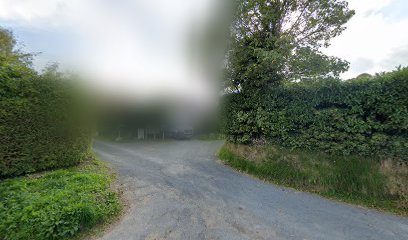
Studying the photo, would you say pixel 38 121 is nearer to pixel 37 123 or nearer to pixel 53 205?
pixel 37 123

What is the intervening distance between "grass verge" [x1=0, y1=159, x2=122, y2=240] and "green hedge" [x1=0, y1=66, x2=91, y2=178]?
602 mm

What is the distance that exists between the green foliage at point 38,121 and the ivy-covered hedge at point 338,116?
21.4ft

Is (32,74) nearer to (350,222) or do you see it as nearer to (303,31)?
(350,222)

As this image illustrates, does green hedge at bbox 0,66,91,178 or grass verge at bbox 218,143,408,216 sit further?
green hedge at bbox 0,66,91,178

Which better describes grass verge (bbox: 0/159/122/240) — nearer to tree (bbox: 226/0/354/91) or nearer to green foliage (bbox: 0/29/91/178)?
green foliage (bbox: 0/29/91/178)

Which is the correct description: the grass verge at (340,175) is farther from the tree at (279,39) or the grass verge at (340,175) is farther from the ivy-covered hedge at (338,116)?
the tree at (279,39)

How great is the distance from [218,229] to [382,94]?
556cm

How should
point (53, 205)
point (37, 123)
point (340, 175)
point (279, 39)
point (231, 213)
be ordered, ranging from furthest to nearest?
point (279, 39) → point (37, 123) → point (340, 175) → point (231, 213) → point (53, 205)

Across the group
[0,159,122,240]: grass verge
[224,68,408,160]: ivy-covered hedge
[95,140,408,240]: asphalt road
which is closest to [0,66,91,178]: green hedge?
[0,159,122,240]: grass verge

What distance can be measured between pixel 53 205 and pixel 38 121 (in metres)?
3.40

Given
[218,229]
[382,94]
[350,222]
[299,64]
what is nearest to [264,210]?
[218,229]

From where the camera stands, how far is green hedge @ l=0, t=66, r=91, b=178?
5.23 metres

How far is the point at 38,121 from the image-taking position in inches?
230

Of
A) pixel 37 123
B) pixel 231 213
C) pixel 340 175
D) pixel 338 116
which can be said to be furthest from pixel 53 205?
pixel 338 116
